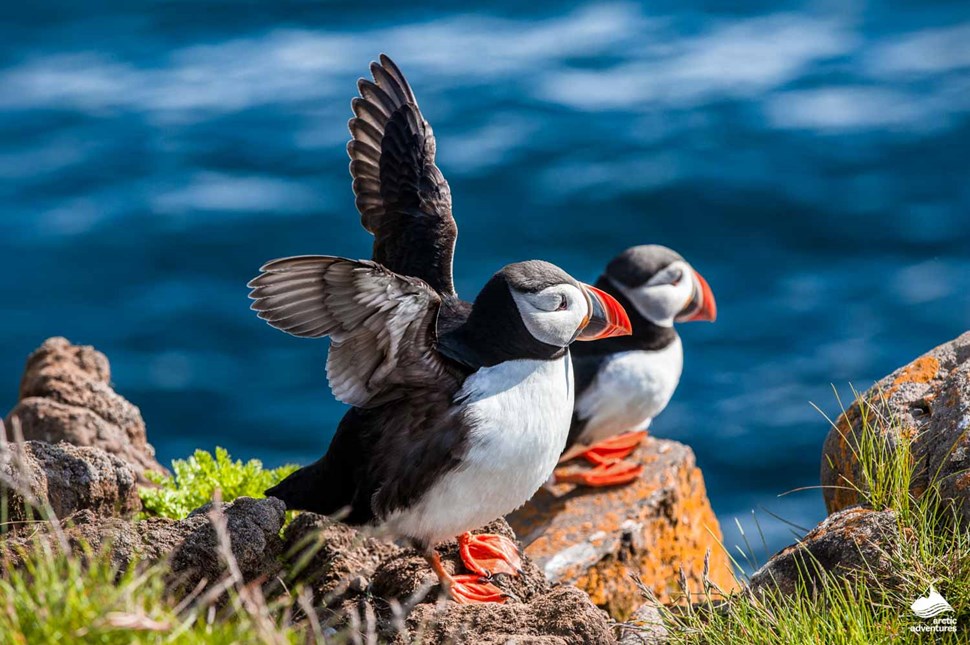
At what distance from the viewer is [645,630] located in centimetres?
448

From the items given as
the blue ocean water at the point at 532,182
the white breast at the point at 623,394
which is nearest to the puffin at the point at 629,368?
the white breast at the point at 623,394

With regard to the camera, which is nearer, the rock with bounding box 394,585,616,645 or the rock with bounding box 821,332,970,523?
the rock with bounding box 394,585,616,645

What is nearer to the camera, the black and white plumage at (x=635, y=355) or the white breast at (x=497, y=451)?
the white breast at (x=497, y=451)

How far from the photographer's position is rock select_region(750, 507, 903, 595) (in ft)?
14.6

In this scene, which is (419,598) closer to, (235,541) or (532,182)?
(235,541)

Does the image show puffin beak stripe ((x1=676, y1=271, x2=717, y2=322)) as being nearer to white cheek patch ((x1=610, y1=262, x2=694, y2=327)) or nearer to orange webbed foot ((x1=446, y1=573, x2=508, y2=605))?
white cheek patch ((x1=610, y1=262, x2=694, y2=327))

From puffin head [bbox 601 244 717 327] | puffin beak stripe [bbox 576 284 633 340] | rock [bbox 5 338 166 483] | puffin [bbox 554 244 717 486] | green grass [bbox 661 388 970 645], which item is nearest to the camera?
green grass [bbox 661 388 970 645]

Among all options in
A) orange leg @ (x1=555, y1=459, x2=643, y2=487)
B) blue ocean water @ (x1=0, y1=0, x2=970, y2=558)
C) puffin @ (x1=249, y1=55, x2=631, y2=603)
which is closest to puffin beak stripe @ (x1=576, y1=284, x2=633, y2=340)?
puffin @ (x1=249, y1=55, x2=631, y2=603)

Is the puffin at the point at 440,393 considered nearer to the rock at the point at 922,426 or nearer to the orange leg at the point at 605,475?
the rock at the point at 922,426

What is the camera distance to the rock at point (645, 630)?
14.9ft

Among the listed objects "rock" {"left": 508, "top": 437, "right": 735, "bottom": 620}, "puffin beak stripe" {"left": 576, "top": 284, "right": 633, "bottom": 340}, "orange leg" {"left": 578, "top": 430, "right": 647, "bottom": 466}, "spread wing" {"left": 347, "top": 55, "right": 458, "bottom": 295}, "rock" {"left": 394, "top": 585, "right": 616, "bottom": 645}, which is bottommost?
"rock" {"left": 508, "top": 437, "right": 735, "bottom": 620}

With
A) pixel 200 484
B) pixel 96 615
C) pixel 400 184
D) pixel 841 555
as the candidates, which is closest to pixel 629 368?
pixel 400 184

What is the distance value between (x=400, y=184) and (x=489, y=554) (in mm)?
1776

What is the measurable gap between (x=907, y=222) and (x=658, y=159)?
2452mm
